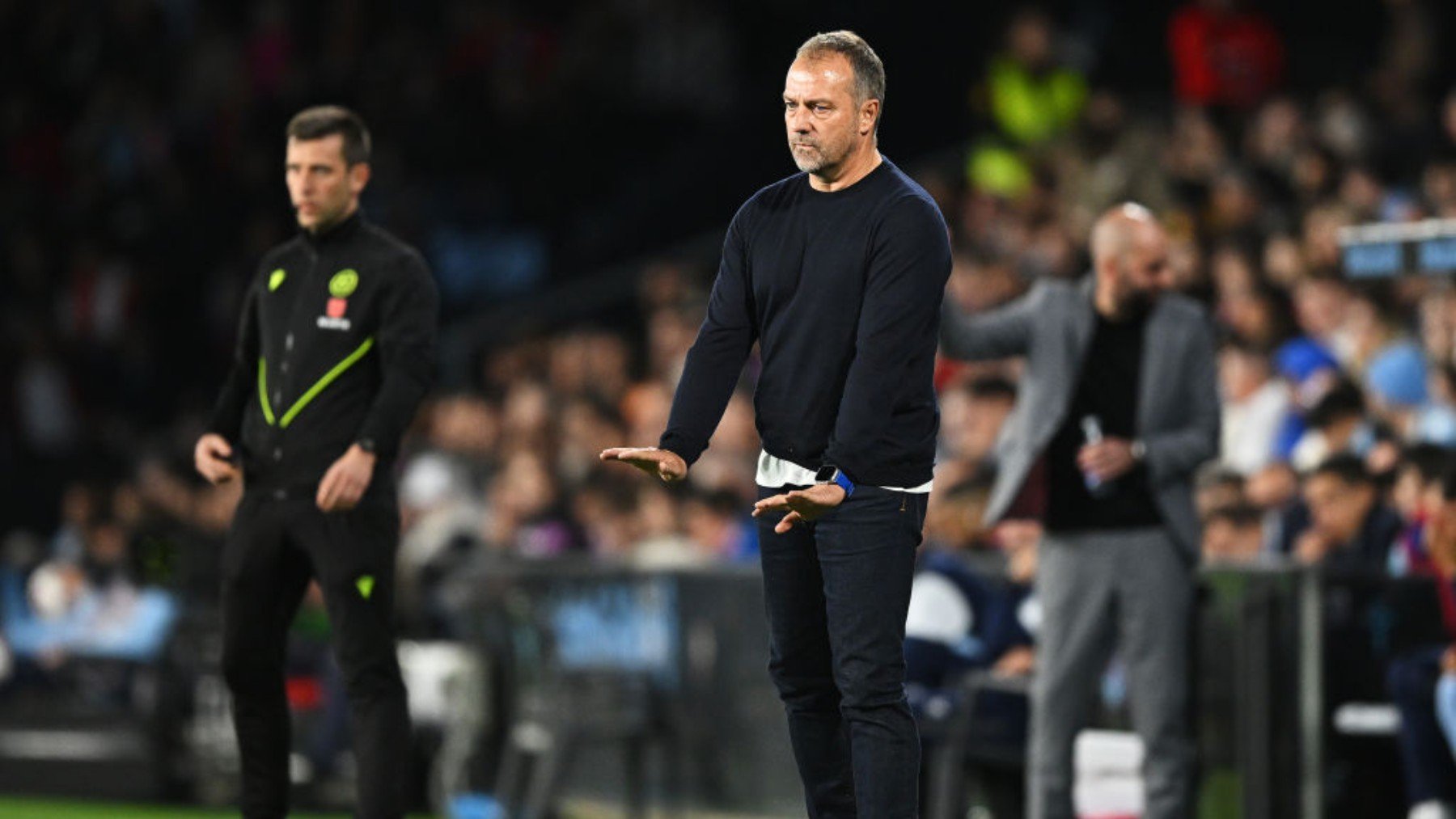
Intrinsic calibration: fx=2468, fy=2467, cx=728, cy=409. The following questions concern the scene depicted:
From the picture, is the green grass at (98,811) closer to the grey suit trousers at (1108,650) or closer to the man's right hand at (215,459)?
the man's right hand at (215,459)

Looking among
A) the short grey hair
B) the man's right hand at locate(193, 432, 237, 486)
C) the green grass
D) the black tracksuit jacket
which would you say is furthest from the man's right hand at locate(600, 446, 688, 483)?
the green grass

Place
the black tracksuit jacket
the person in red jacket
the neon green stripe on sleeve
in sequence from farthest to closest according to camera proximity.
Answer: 1. the person in red jacket
2. the neon green stripe on sleeve
3. the black tracksuit jacket

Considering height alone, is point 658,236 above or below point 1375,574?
above

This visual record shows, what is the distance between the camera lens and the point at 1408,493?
892 cm

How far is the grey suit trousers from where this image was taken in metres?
8.01

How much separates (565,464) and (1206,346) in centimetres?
621

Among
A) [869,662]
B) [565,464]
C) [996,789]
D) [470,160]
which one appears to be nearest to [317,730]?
[565,464]

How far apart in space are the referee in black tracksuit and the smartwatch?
5.98 ft

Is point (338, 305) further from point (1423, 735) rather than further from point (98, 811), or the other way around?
point (98, 811)

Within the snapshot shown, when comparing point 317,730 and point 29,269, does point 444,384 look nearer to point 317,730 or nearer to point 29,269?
point 29,269

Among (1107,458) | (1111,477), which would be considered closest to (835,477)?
(1107,458)

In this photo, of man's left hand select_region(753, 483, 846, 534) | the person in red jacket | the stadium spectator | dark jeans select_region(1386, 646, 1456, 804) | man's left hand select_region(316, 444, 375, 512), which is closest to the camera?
man's left hand select_region(753, 483, 846, 534)

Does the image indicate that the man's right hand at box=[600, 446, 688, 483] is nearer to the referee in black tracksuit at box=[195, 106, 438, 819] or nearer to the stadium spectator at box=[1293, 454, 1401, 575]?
the referee in black tracksuit at box=[195, 106, 438, 819]

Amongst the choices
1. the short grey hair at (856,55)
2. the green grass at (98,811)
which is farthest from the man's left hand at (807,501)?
the green grass at (98,811)
